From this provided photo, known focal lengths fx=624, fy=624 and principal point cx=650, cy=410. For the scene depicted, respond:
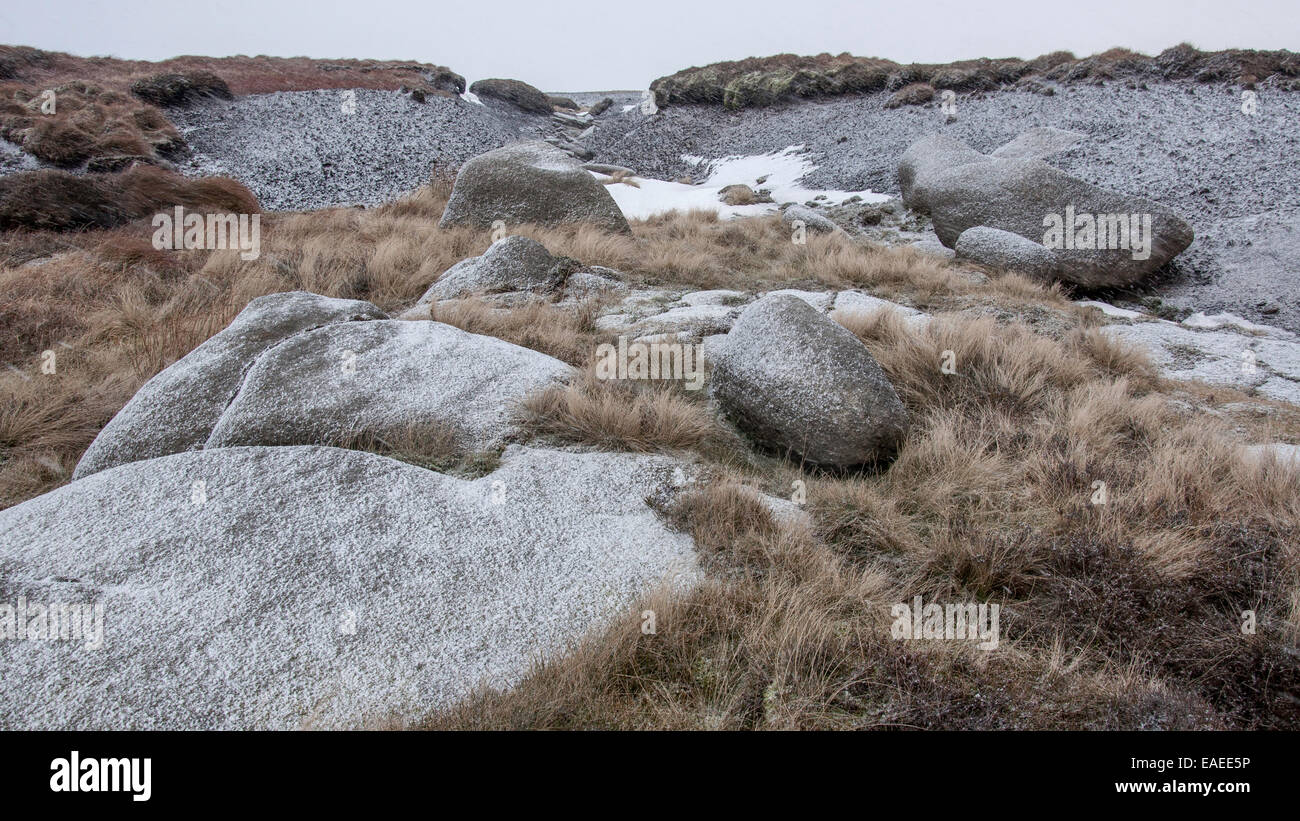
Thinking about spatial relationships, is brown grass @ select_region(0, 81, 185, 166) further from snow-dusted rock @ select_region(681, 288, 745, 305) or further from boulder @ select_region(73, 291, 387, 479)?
snow-dusted rock @ select_region(681, 288, 745, 305)

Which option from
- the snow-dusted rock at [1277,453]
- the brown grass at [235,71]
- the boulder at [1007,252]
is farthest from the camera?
the brown grass at [235,71]

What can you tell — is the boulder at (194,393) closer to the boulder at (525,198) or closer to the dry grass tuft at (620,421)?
the dry grass tuft at (620,421)

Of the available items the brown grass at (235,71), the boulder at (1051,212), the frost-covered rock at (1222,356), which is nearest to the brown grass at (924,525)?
the frost-covered rock at (1222,356)

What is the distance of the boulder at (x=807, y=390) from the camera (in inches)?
134

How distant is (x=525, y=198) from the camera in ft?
30.9

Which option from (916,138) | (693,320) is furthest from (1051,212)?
(916,138)

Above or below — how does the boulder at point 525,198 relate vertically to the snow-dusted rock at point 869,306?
above

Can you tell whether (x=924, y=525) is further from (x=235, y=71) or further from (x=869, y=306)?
(x=235, y=71)

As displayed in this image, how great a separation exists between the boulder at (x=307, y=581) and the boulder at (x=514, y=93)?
31097mm

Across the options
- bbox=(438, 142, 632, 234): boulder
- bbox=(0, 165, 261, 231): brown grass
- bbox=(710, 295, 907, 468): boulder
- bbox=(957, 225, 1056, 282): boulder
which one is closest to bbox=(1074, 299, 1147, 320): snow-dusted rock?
bbox=(957, 225, 1056, 282): boulder

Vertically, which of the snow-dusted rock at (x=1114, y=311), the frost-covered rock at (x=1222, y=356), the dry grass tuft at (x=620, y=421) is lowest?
the dry grass tuft at (x=620, y=421)

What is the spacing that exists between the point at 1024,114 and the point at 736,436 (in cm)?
1619

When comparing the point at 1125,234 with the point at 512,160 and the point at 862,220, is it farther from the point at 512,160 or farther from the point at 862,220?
the point at 512,160

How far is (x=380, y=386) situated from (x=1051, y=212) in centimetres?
938
